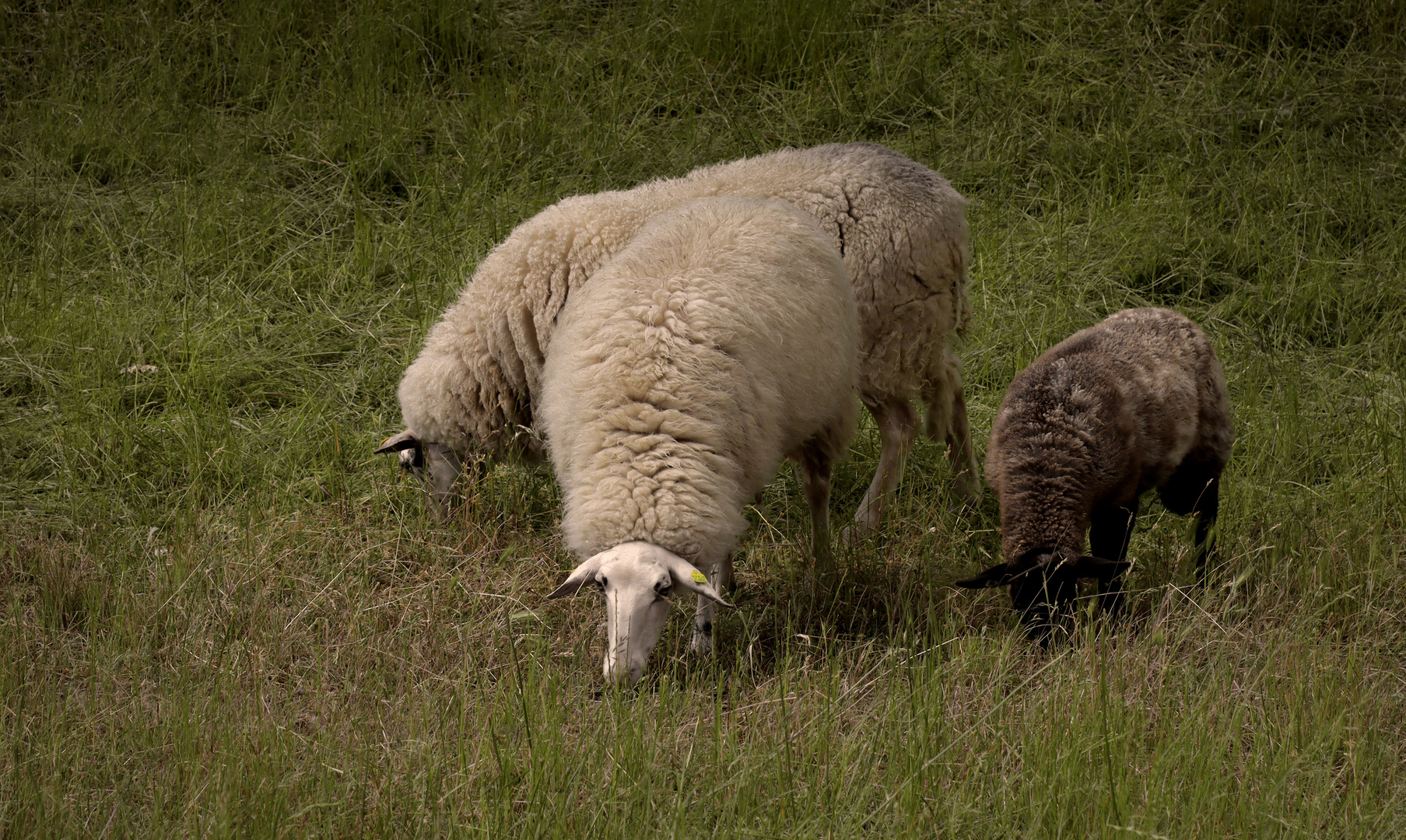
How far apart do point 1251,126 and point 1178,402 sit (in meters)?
4.22

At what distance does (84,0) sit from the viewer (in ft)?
27.6

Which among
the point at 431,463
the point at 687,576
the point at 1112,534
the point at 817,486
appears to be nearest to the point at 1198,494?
the point at 1112,534

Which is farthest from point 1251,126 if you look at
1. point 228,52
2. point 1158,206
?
point 228,52

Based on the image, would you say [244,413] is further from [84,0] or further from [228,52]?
[84,0]

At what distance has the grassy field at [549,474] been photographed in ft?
8.86

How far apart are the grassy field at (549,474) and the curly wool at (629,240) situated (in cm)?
33

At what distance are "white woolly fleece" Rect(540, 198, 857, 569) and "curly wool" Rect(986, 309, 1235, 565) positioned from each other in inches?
A: 26.3

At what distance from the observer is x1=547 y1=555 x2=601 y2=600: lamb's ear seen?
124 inches

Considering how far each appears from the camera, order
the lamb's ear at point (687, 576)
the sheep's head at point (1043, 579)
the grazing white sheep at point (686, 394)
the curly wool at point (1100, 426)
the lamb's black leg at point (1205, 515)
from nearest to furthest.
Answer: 1. the lamb's ear at point (687, 576)
2. the grazing white sheep at point (686, 394)
3. the sheep's head at point (1043, 579)
4. the curly wool at point (1100, 426)
5. the lamb's black leg at point (1205, 515)

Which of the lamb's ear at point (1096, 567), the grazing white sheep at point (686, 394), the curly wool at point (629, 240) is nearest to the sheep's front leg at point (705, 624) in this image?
the grazing white sheep at point (686, 394)

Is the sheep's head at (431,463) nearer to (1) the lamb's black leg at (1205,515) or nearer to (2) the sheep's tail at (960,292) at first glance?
(2) the sheep's tail at (960,292)

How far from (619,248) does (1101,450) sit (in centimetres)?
193

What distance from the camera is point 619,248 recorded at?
437 cm

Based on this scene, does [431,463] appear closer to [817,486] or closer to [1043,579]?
[817,486]
